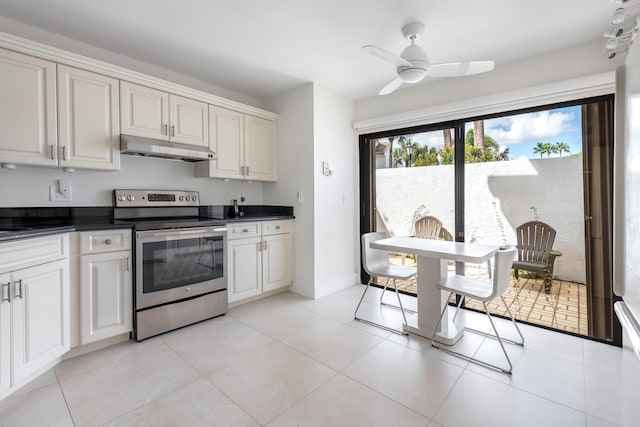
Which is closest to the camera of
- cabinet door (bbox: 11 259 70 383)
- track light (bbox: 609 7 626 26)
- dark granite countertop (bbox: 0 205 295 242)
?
track light (bbox: 609 7 626 26)

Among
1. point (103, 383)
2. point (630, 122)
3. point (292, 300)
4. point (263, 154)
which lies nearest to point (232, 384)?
point (103, 383)

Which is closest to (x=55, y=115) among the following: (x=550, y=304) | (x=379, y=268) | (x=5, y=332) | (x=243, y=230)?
(x=5, y=332)

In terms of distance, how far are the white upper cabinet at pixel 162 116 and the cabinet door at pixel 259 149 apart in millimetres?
516

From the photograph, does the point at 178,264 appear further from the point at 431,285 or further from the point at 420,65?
the point at 420,65

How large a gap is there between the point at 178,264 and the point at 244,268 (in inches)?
28.3

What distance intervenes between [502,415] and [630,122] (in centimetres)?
151

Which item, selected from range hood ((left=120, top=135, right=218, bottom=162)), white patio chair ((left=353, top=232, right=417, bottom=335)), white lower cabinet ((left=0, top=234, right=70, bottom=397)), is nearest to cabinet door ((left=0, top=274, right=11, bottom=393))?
white lower cabinet ((left=0, top=234, right=70, bottom=397))

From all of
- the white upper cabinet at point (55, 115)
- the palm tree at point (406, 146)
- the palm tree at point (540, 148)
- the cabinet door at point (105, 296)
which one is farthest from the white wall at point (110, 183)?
the palm tree at point (540, 148)

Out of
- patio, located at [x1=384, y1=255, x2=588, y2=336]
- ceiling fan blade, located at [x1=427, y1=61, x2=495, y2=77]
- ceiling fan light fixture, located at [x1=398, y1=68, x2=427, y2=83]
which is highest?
ceiling fan blade, located at [x1=427, y1=61, x2=495, y2=77]

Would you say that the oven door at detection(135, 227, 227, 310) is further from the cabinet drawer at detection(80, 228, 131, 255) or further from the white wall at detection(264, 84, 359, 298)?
the white wall at detection(264, 84, 359, 298)

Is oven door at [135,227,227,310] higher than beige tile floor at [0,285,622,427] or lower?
higher

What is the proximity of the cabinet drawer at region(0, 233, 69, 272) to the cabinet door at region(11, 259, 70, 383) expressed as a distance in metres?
0.04

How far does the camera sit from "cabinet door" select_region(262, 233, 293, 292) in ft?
10.9

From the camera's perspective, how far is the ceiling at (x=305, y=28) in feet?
6.58
